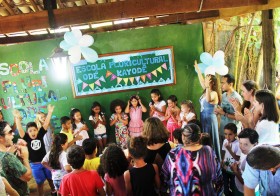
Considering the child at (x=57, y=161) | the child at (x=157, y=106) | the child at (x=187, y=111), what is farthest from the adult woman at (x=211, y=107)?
the child at (x=57, y=161)

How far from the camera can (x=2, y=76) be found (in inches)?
281

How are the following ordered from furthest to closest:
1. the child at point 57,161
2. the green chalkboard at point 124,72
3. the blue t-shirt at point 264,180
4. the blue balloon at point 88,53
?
the green chalkboard at point 124,72 → the blue balloon at point 88,53 → the child at point 57,161 → the blue t-shirt at point 264,180

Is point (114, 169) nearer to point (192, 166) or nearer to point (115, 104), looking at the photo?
point (192, 166)

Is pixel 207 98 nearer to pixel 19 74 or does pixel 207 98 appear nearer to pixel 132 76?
pixel 132 76

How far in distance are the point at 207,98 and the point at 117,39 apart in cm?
282

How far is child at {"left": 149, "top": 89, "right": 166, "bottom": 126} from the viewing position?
6.63 meters

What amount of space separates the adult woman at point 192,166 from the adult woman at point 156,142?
1.39ft

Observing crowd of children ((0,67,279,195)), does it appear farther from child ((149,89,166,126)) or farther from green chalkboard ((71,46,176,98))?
green chalkboard ((71,46,176,98))

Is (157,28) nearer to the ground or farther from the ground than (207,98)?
farther from the ground

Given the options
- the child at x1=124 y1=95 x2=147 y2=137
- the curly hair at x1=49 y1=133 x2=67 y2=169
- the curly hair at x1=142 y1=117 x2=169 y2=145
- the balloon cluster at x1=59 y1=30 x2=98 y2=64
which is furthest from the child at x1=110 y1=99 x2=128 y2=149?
the curly hair at x1=142 y1=117 x2=169 y2=145

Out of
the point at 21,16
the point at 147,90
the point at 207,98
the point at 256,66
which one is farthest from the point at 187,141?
the point at 256,66

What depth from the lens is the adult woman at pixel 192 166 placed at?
3143mm

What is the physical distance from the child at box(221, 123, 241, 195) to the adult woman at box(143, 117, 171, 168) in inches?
37.3

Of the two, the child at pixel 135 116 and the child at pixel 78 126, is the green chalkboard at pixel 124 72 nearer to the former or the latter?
the child at pixel 135 116
